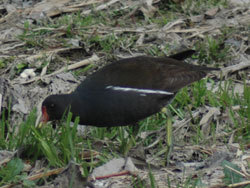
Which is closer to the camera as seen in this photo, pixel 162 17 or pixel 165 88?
pixel 165 88

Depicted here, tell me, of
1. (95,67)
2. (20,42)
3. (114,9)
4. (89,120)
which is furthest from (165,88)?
(114,9)

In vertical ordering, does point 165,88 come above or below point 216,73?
above

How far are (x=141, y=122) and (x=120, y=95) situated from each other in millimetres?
666

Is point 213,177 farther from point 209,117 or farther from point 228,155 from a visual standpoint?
point 209,117

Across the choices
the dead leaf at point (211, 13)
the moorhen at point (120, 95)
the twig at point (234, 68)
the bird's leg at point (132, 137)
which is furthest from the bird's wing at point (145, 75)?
the dead leaf at point (211, 13)

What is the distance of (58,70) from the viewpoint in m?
5.94

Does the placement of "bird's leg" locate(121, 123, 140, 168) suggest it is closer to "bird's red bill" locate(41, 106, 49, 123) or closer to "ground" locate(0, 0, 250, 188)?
"ground" locate(0, 0, 250, 188)

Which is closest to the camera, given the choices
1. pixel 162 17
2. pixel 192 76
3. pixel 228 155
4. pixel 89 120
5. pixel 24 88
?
pixel 228 155

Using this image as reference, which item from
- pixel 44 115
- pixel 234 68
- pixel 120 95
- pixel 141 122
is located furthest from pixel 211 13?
pixel 44 115

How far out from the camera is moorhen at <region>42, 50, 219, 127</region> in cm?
446

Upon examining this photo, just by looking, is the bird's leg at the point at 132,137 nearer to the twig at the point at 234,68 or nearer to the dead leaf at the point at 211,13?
the twig at the point at 234,68

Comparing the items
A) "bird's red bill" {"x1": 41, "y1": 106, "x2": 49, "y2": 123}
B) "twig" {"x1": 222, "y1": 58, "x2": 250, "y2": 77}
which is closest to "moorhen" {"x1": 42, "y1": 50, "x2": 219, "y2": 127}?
"bird's red bill" {"x1": 41, "y1": 106, "x2": 49, "y2": 123}

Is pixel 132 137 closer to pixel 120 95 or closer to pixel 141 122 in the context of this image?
pixel 120 95

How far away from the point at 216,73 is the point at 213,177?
7.61ft
